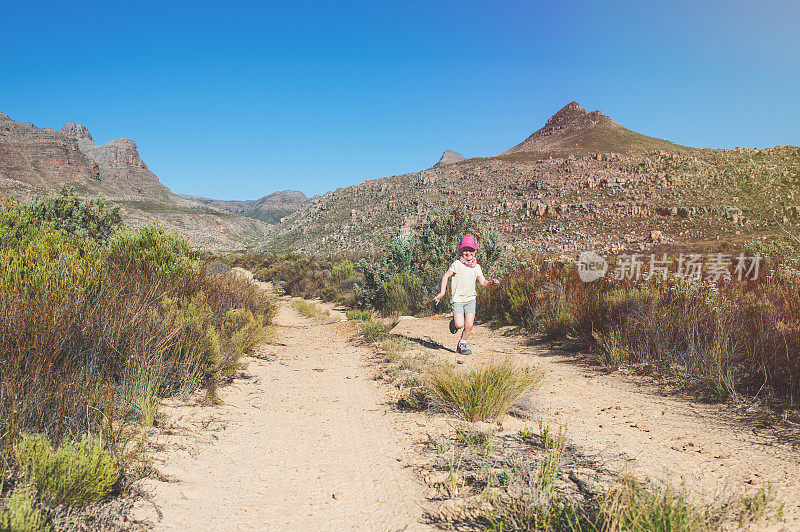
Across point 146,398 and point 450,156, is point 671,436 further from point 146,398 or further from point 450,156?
point 450,156

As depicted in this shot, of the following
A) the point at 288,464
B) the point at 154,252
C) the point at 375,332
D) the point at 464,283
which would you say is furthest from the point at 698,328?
the point at 154,252

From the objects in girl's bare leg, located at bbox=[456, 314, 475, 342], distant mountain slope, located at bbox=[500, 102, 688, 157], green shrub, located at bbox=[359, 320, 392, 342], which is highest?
distant mountain slope, located at bbox=[500, 102, 688, 157]

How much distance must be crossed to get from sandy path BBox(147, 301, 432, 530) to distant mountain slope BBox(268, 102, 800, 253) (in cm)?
1086

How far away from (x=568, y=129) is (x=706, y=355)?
100 metres

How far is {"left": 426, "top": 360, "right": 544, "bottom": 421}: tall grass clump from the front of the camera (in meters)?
3.71

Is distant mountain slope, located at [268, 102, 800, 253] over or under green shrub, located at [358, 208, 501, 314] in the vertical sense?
over

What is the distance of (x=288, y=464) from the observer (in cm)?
322

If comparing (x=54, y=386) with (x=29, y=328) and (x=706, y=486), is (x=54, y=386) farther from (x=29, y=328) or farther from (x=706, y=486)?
(x=706, y=486)

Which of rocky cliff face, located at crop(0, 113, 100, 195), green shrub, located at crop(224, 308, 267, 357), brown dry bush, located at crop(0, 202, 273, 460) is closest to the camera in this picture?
brown dry bush, located at crop(0, 202, 273, 460)

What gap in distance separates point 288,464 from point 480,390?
1769mm

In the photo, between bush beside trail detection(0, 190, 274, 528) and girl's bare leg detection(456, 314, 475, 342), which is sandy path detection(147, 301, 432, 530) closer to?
bush beside trail detection(0, 190, 274, 528)

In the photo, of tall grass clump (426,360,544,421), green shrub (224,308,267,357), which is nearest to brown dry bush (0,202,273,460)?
green shrub (224,308,267,357)

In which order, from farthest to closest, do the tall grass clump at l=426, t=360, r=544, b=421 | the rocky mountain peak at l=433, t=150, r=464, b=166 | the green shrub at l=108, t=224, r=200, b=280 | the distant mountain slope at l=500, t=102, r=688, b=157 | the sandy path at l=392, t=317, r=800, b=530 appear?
the rocky mountain peak at l=433, t=150, r=464, b=166 → the distant mountain slope at l=500, t=102, r=688, b=157 → the green shrub at l=108, t=224, r=200, b=280 → the tall grass clump at l=426, t=360, r=544, b=421 → the sandy path at l=392, t=317, r=800, b=530

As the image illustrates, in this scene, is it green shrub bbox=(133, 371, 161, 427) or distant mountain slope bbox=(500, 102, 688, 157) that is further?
distant mountain slope bbox=(500, 102, 688, 157)
